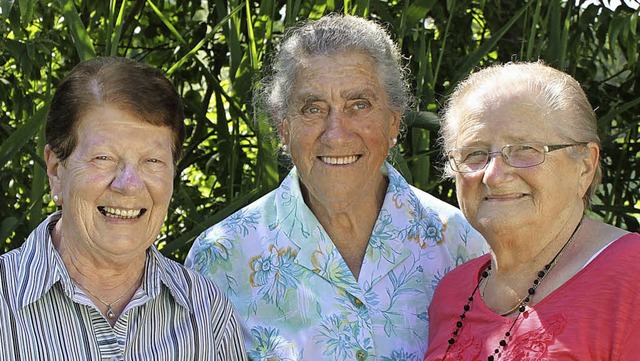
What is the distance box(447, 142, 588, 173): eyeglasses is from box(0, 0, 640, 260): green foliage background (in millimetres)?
652

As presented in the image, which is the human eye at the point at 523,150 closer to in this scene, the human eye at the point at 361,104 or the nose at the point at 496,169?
the nose at the point at 496,169

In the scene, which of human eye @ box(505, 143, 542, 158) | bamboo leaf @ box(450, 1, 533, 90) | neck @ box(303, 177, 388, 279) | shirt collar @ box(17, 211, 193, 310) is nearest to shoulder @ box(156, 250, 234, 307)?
shirt collar @ box(17, 211, 193, 310)

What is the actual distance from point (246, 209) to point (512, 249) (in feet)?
2.57

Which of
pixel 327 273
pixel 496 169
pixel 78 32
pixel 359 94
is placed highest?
pixel 78 32

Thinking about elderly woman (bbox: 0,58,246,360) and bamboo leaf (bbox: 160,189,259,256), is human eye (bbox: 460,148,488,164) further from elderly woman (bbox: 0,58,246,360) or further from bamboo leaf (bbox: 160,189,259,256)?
bamboo leaf (bbox: 160,189,259,256)

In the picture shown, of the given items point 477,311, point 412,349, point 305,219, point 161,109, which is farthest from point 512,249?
point 161,109

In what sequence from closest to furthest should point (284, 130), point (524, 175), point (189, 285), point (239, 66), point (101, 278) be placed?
1. point (524, 175)
2. point (101, 278)
3. point (189, 285)
4. point (284, 130)
5. point (239, 66)

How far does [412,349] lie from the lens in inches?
99.0

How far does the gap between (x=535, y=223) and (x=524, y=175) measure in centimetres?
11

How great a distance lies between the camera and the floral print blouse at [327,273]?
8.18 ft

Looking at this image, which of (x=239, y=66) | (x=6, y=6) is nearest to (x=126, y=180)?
(x=6, y=6)

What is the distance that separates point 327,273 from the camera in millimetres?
2551

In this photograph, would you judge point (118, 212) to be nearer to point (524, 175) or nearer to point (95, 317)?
point (95, 317)

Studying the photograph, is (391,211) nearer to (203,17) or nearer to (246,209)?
(246,209)
